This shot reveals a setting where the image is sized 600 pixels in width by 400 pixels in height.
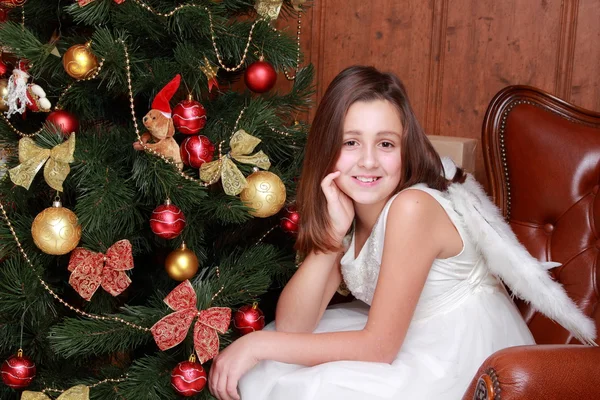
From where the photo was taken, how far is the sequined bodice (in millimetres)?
1388

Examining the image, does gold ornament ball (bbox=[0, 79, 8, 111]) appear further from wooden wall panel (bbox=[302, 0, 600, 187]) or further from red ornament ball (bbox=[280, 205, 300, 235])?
wooden wall panel (bbox=[302, 0, 600, 187])

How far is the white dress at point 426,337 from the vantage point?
1.18 m

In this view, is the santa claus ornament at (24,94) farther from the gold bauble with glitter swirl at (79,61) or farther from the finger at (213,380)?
the finger at (213,380)

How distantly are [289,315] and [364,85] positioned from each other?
20.3 inches

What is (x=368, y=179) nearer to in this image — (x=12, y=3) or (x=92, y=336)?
(x=92, y=336)

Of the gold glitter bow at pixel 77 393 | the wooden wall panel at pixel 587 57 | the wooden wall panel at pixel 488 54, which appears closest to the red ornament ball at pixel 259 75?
the gold glitter bow at pixel 77 393

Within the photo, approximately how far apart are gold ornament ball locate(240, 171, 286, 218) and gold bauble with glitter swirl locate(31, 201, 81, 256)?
0.33 m

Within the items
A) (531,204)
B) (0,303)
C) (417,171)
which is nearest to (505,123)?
(531,204)

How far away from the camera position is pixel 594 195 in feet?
4.97

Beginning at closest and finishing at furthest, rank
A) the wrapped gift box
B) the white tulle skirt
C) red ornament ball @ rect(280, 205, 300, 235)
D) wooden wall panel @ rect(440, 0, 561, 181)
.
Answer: the white tulle skirt
red ornament ball @ rect(280, 205, 300, 235)
the wrapped gift box
wooden wall panel @ rect(440, 0, 561, 181)

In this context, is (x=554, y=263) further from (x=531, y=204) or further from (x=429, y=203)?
(x=429, y=203)

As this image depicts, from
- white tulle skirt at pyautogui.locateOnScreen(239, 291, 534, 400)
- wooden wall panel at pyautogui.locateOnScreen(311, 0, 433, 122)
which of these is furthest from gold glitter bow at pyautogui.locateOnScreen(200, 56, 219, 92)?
wooden wall panel at pyautogui.locateOnScreen(311, 0, 433, 122)

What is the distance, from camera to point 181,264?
1.31 metres

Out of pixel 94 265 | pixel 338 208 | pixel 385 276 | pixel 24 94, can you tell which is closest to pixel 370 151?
pixel 338 208
